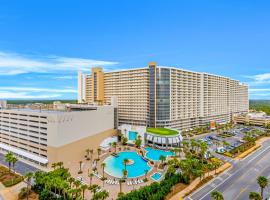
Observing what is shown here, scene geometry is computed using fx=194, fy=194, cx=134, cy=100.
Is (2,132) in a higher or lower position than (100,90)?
lower

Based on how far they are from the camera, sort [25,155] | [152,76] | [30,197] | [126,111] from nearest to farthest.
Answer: [30,197]
[25,155]
[152,76]
[126,111]

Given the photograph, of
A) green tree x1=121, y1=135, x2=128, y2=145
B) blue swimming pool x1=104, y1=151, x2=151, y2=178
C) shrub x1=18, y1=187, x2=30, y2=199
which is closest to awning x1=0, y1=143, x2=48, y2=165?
shrub x1=18, y1=187, x2=30, y2=199

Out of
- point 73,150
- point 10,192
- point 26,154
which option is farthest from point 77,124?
point 10,192

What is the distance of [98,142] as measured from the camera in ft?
260

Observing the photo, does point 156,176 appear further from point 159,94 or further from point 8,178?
point 159,94

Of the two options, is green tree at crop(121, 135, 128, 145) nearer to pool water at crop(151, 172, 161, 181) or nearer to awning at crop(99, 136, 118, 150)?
awning at crop(99, 136, 118, 150)

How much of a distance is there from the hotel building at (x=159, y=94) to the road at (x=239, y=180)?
41.2m

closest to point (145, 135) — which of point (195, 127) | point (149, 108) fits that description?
point (149, 108)

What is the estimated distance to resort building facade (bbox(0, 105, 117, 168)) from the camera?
59844 mm

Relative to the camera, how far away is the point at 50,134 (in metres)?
59.9

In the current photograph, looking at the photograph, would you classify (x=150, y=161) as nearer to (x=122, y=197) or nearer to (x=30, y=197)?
(x=122, y=197)

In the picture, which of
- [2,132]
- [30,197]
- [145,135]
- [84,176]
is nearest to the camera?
[30,197]

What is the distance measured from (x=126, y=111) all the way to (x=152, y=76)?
1035 inches

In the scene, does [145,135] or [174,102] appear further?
[174,102]
